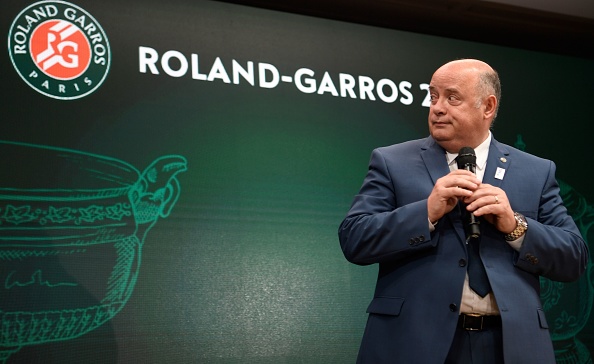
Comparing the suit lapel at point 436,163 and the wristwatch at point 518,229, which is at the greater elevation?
the suit lapel at point 436,163

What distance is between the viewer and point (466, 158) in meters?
2.09

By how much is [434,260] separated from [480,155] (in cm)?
44

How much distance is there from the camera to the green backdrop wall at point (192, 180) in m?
3.41

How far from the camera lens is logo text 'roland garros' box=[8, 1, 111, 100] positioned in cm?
355

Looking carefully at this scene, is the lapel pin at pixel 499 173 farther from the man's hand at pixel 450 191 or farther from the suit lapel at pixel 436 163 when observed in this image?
the man's hand at pixel 450 191

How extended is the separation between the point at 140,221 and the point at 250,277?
0.66 metres

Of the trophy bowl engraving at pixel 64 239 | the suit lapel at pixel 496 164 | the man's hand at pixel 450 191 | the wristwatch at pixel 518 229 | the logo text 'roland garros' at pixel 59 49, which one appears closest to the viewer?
the man's hand at pixel 450 191

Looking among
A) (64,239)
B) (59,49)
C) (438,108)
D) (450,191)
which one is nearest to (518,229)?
(450,191)

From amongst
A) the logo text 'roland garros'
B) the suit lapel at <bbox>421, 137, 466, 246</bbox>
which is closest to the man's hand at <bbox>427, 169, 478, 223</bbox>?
the suit lapel at <bbox>421, 137, 466, 246</bbox>

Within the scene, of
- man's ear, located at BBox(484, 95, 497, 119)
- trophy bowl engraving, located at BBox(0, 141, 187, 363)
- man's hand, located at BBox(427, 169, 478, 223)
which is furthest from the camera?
trophy bowl engraving, located at BBox(0, 141, 187, 363)

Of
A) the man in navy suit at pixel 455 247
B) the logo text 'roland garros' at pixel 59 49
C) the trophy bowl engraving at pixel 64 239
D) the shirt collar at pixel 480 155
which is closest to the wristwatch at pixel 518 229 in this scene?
the man in navy suit at pixel 455 247

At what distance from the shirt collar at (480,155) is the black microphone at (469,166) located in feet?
0.45

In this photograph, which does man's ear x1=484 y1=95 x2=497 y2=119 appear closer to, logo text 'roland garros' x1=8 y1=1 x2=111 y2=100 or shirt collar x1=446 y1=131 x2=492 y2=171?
shirt collar x1=446 y1=131 x2=492 y2=171

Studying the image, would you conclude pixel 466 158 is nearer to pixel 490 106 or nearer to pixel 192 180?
pixel 490 106
